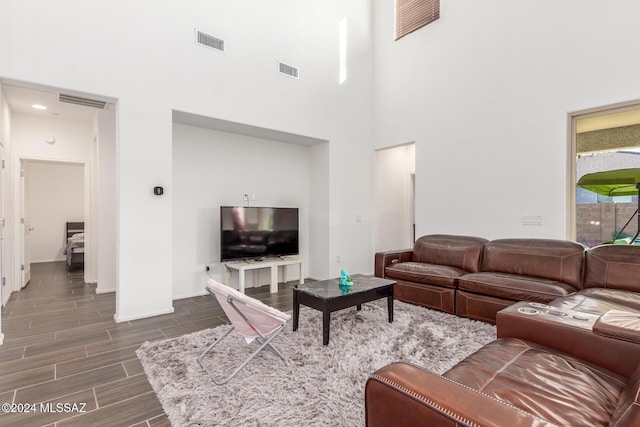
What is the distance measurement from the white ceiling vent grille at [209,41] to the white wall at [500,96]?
319 centimetres

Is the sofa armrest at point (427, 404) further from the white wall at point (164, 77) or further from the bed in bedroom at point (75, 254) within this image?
the bed in bedroom at point (75, 254)

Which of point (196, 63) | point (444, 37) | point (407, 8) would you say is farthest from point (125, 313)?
point (407, 8)

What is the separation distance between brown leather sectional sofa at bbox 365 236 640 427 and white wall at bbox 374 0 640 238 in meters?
1.59

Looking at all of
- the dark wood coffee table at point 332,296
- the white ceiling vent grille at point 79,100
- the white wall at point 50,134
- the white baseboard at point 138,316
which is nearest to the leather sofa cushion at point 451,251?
the dark wood coffee table at point 332,296

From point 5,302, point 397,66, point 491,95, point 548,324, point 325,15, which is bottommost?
A: point 5,302

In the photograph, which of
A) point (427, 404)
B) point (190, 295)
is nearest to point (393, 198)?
point (190, 295)

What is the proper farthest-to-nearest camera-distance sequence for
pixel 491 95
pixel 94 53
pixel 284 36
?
pixel 284 36
pixel 491 95
pixel 94 53

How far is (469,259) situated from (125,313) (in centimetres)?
432

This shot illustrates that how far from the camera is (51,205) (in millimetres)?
8398

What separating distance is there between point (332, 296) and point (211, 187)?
9.82ft

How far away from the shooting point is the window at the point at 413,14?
550 centimetres

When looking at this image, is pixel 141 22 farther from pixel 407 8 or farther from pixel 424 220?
pixel 424 220

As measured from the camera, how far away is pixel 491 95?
4.74 meters

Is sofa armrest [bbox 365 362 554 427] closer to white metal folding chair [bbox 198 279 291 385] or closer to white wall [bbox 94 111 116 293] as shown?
white metal folding chair [bbox 198 279 291 385]
